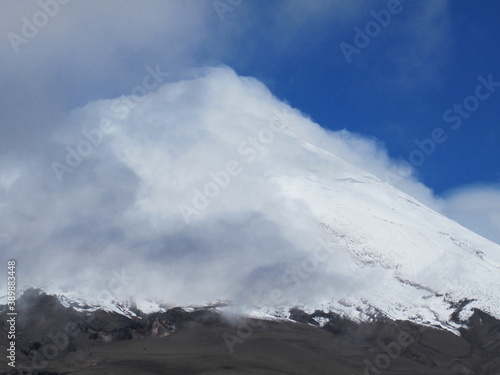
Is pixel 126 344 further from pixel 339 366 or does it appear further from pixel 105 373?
pixel 339 366

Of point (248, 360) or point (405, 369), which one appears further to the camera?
point (405, 369)

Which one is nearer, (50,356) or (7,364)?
(7,364)

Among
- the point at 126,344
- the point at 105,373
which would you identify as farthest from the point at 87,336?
the point at 105,373

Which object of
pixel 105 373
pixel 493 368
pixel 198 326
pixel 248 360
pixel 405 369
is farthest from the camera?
pixel 198 326

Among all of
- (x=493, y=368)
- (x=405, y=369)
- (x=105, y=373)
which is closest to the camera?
(x=105, y=373)

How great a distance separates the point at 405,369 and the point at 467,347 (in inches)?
1262

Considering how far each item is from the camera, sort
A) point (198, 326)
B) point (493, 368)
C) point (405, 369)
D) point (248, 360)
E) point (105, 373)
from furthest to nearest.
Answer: point (198, 326)
point (493, 368)
point (405, 369)
point (248, 360)
point (105, 373)

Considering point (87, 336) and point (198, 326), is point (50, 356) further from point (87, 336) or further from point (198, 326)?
point (198, 326)

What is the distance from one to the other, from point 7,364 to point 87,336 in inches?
1510

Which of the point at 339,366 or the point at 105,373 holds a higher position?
the point at 339,366

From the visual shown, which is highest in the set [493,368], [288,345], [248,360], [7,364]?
[493,368]

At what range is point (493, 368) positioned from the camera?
611ft

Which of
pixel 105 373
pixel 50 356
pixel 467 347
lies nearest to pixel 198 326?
pixel 50 356

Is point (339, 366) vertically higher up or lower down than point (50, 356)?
higher up
